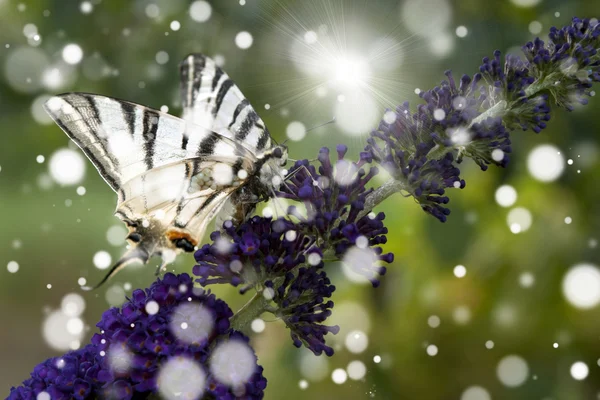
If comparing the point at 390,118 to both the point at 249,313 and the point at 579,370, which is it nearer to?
the point at 249,313

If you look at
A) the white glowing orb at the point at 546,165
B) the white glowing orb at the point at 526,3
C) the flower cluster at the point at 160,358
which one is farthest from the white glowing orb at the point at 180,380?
the white glowing orb at the point at 526,3

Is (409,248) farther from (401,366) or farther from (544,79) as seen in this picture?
(544,79)

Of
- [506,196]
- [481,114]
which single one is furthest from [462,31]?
[481,114]

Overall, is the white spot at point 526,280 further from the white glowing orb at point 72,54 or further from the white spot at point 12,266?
the white spot at point 12,266

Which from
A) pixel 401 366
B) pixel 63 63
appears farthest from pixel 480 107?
pixel 63 63

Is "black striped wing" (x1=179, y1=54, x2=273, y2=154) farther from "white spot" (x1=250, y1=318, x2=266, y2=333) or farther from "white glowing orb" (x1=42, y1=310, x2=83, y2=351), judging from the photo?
"white glowing orb" (x1=42, y1=310, x2=83, y2=351)

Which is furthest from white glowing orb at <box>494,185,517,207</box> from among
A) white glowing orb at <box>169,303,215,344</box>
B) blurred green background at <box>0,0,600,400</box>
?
white glowing orb at <box>169,303,215,344</box>
